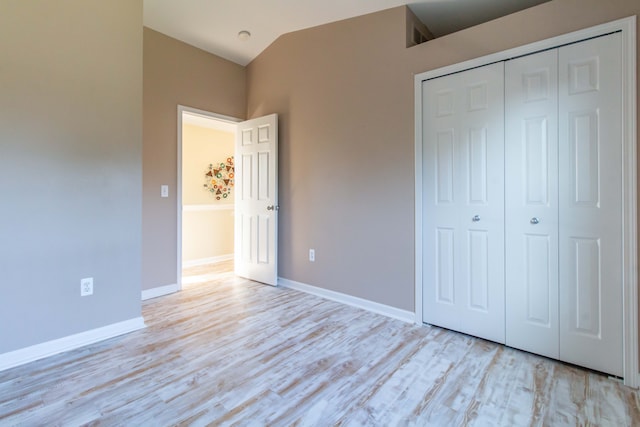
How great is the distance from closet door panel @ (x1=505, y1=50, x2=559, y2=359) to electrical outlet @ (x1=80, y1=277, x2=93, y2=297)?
297cm

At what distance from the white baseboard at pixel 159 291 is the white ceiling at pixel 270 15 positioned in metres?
2.73

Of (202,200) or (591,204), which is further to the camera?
(202,200)

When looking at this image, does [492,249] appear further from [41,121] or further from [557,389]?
[41,121]

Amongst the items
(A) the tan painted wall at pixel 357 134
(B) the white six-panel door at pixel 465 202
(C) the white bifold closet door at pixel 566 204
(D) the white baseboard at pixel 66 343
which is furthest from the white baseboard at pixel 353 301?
(D) the white baseboard at pixel 66 343

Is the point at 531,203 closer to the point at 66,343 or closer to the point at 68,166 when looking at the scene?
the point at 68,166

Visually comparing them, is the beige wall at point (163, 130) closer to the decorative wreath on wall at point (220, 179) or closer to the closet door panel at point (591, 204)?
the decorative wreath on wall at point (220, 179)

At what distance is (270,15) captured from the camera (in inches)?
124

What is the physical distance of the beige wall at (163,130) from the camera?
327 cm

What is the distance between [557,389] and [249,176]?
3438 mm

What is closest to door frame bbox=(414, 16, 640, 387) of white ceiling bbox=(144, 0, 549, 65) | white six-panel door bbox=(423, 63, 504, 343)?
white six-panel door bbox=(423, 63, 504, 343)

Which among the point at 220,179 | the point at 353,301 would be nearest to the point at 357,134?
the point at 353,301

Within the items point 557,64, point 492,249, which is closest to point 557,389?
point 492,249

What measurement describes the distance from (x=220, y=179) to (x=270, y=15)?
287 cm

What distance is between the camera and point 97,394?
1.69m
